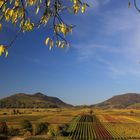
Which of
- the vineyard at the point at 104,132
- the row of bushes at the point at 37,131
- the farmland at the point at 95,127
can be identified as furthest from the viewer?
the row of bushes at the point at 37,131

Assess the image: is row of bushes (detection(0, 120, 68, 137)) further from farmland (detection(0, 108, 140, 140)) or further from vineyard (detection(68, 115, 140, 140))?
vineyard (detection(68, 115, 140, 140))

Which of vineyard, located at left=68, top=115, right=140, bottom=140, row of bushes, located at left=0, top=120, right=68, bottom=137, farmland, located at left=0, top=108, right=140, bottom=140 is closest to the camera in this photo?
vineyard, located at left=68, top=115, right=140, bottom=140

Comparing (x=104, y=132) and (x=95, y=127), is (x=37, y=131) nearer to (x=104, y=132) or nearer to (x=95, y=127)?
(x=104, y=132)

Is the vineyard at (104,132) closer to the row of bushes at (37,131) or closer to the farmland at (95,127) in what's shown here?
the farmland at (95,127)

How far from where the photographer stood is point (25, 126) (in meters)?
81.6

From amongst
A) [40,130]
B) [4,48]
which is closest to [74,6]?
[4,48]

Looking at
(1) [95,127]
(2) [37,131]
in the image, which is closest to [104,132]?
(2) [37,131]

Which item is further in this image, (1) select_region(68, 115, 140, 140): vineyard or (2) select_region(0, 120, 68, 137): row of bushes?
(2) select_region(0, 120, 68, 137): row of bushes

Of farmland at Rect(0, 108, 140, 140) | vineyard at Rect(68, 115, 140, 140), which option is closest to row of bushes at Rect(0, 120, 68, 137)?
farmland at Rect(0, 108, 140, 140)

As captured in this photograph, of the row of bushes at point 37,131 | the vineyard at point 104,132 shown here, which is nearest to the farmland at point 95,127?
the vineyard at point 104,132

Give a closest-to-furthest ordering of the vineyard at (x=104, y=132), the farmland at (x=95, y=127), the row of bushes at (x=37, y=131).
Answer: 1. the vineyard at (x=104, y=132)
2. the farmland at (x=95, y=127)
3. the row of bushes at (x=37, y=131)

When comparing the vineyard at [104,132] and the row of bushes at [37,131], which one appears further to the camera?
the row of bushes at [37,131]

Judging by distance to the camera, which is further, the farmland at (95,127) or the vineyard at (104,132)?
the farmland at (95,127)

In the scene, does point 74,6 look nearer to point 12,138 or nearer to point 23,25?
point 23,25
